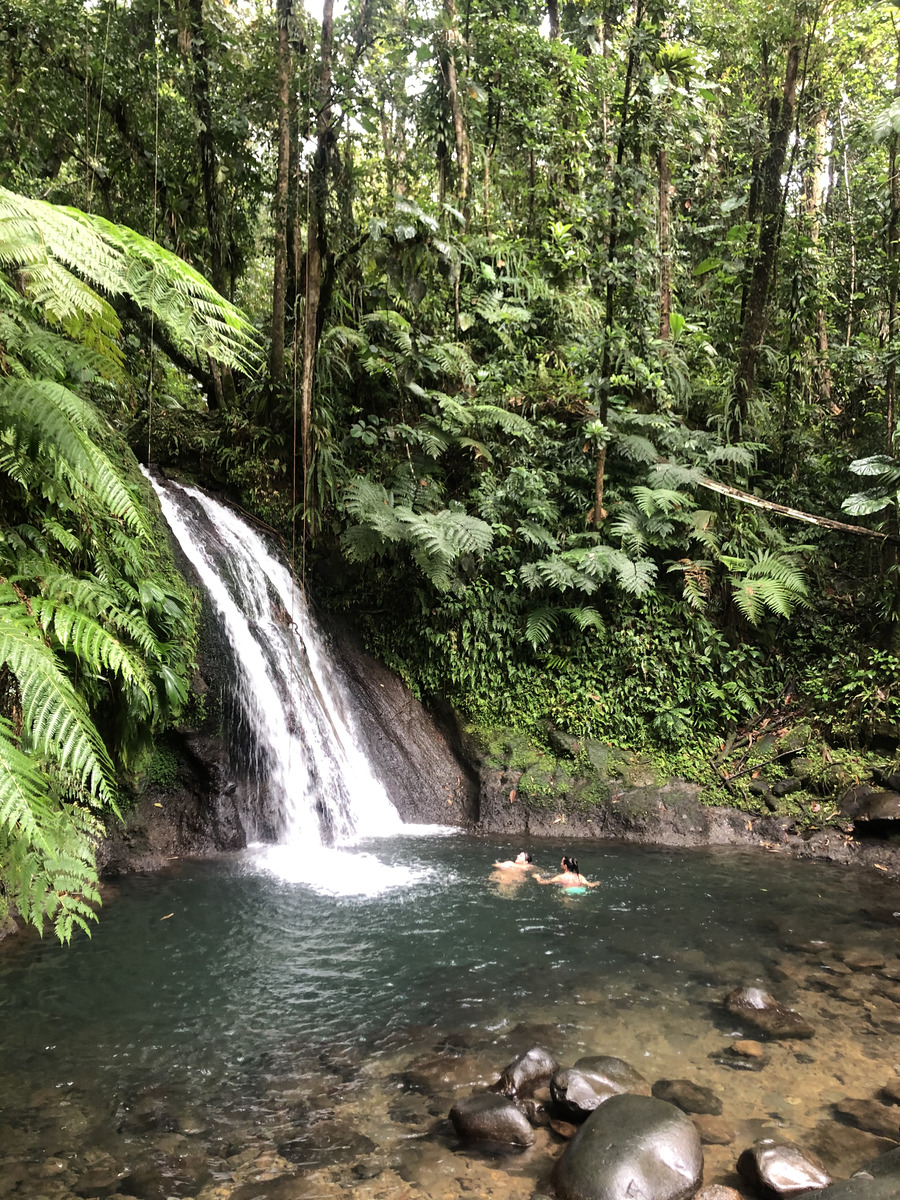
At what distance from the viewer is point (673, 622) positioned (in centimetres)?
887

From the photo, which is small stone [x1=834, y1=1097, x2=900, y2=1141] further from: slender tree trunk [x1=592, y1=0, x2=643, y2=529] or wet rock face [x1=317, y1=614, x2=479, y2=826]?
slender tree trunk [x1=592, y1=0, x2=643, y2=529]

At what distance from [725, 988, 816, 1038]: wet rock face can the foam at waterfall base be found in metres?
2.69

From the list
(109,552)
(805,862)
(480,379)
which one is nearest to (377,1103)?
(109,552)

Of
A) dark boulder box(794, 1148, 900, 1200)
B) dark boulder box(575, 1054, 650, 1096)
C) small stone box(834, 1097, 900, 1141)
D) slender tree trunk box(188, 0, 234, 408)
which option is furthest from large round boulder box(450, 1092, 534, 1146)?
slender tree trunk box(188, 0, 234, 408)

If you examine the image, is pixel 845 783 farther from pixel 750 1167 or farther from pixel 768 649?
pixel 750 1167

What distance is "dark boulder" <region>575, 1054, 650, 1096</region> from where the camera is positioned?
3443 millimetres

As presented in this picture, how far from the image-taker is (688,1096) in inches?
137

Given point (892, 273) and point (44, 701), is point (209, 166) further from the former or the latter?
point (44, 701)

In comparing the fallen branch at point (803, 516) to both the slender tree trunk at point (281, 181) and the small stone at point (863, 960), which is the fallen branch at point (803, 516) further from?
the slender tree trunk at point (281, 181)

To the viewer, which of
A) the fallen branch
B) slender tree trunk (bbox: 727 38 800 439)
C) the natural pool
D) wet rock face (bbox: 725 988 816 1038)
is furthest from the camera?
slender tree trunk (bbox: 727 38 800 439)

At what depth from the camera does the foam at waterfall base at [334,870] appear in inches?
239

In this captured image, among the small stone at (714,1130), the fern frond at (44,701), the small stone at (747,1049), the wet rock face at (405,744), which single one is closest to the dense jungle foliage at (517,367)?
the wet rock face at (405,744)

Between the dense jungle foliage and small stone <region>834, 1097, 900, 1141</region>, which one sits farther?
the dense jungle foliage

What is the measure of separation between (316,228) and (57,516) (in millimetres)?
5935
